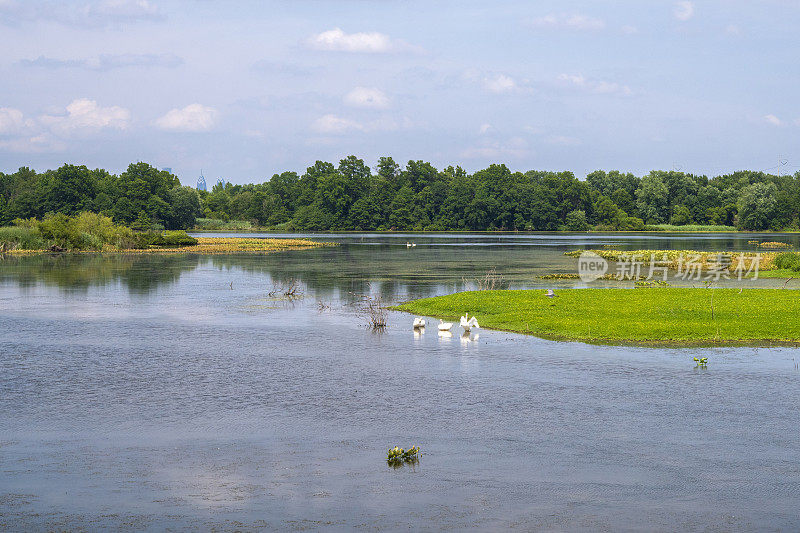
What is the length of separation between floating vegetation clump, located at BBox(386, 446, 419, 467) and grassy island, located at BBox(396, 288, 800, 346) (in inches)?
673

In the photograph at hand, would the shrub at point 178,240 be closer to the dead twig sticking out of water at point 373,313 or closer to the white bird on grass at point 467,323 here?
the dead twig sticking out of water at point 373,313

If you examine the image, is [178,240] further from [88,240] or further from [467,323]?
[467,323]

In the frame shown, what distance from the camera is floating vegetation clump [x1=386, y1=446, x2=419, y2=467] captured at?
56.5 ft

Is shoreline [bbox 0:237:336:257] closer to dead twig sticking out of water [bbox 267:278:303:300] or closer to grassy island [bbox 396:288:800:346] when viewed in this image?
dead twig sticking out of water [bbox 267:278:303:300]

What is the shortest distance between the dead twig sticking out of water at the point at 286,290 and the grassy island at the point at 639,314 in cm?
890

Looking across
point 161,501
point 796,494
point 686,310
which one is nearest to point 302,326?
point 686,310

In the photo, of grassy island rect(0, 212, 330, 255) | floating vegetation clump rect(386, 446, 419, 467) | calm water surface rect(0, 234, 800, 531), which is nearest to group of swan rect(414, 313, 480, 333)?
calm water surface rect(0, 234, 800, 531)

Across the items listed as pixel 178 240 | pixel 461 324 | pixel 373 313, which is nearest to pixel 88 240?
pixel 178 240

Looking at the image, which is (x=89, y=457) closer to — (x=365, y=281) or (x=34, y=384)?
(x=34, y=384)

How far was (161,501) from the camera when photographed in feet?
49.3

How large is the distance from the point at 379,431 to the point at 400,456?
2.22 metres

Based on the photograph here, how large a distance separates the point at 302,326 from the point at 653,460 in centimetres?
2294

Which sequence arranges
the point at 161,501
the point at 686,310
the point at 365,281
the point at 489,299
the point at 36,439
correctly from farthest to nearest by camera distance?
the point at 365,281
the point at 489,299
the point at 686,310
the point at 36,439
the point at 161,501

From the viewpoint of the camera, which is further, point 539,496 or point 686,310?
point 686,310
